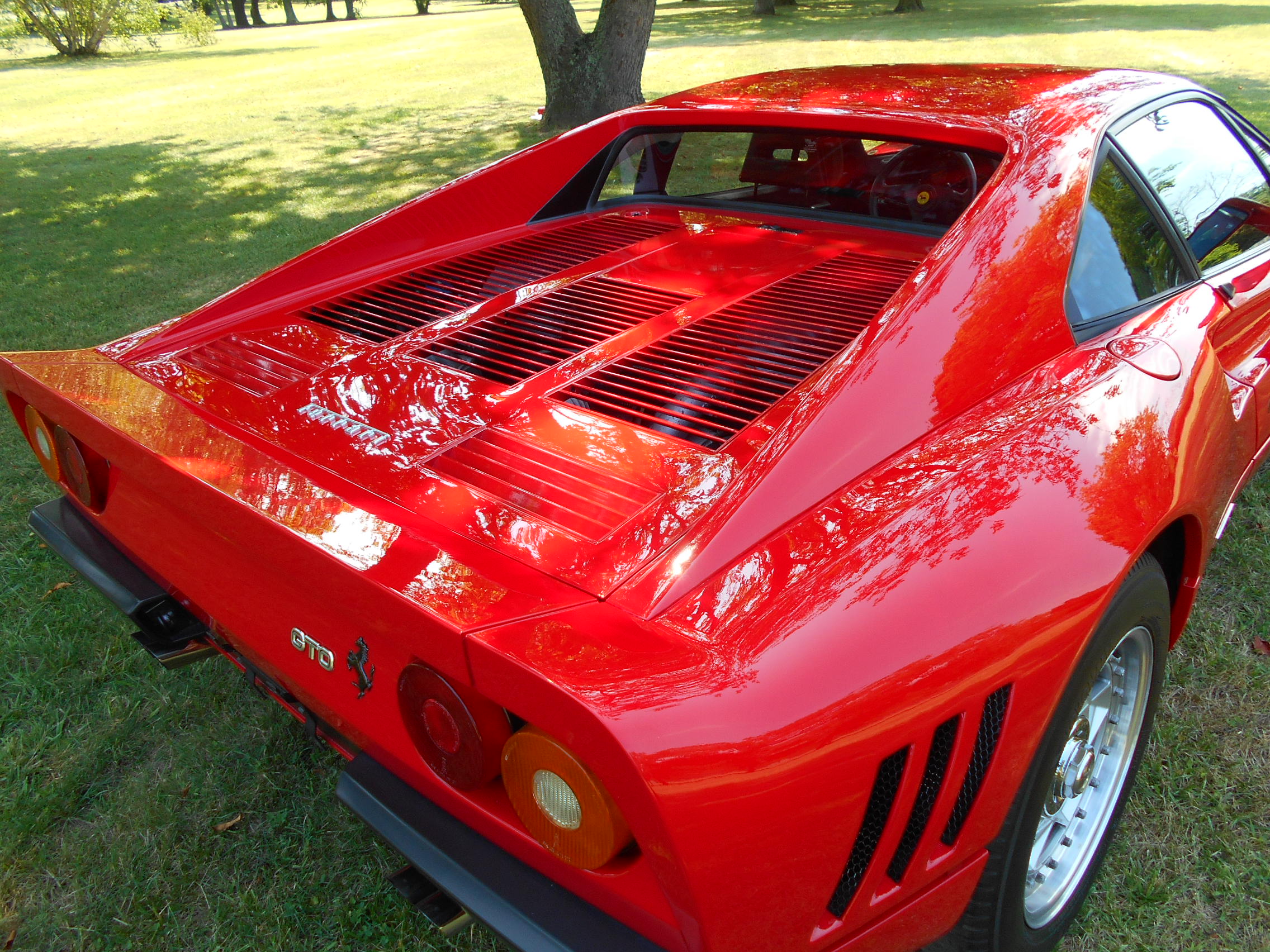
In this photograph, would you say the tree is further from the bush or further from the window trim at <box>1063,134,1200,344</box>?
the window trim at <box>1063,134,1200,344</box>

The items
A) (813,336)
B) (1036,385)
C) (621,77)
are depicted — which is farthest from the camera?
(621,77)

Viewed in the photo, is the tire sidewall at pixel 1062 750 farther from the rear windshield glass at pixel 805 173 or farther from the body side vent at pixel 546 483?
the rear windshield glass at pixel 805 173

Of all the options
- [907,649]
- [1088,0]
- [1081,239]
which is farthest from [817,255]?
[1088,0]

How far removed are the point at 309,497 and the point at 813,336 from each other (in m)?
1.10

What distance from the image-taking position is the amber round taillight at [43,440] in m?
1.98

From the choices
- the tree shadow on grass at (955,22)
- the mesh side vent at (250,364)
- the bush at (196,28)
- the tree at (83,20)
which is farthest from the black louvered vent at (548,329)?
the bush at (196,28)

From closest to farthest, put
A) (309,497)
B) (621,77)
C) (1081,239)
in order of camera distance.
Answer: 1. (309,497)
2. (1081,239)
3. (621,77)

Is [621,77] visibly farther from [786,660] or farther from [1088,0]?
[1088,0]

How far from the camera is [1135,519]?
57.7 inches

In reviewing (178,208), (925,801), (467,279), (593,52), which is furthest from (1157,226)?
(593,52)

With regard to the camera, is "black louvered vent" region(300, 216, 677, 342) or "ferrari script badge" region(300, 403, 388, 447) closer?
"ferrari script badge" region(300, 403, 388, 447)

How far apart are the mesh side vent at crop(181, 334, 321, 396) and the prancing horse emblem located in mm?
724

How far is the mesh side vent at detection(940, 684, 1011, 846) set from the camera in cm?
124

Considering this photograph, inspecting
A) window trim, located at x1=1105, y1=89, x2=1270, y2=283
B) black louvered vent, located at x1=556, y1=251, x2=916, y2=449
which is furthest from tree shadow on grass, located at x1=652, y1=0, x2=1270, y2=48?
black louvered vent, located at x1=556, y1=251, x2=916, y2=449
